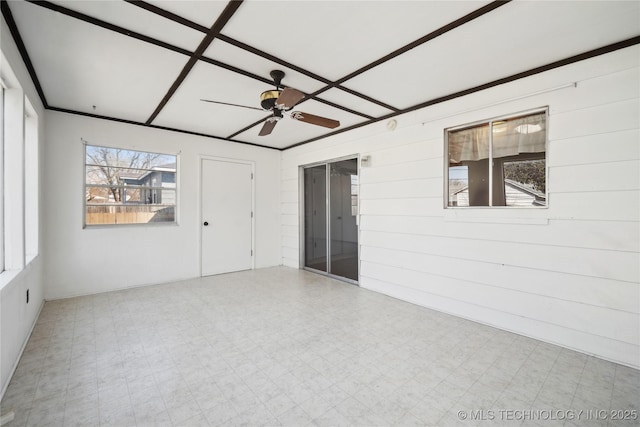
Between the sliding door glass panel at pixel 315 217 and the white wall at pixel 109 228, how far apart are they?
1.47m

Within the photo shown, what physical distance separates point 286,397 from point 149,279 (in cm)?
369

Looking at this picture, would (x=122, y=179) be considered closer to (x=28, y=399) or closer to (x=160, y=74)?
(x=160, y=74)

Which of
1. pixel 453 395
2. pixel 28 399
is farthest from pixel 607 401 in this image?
pixel 28 399

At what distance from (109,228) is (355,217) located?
12.6 ft

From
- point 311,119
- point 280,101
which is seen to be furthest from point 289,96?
point 311,119

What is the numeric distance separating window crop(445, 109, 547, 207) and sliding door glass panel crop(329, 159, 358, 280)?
1.64 meters

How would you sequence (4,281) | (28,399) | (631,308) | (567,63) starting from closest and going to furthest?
1. (28,399)
2. (4,281)
3. (631,308)
4. (567,63)

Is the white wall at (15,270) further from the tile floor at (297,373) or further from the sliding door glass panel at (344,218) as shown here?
the sliding door glass panel at (344,218)

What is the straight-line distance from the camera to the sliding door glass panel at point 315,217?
536 cm

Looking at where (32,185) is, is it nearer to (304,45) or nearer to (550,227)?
(304,45)

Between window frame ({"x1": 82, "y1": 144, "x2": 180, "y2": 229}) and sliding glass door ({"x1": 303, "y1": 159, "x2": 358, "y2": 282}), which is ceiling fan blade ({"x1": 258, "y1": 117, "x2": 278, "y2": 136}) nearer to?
sliding glass door ({"x1": 303, "y1": 159, "x2": 358, "y2": 282})

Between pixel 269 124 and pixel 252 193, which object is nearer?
pixel 269 124

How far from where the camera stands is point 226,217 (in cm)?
545

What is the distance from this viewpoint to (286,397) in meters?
1.96
